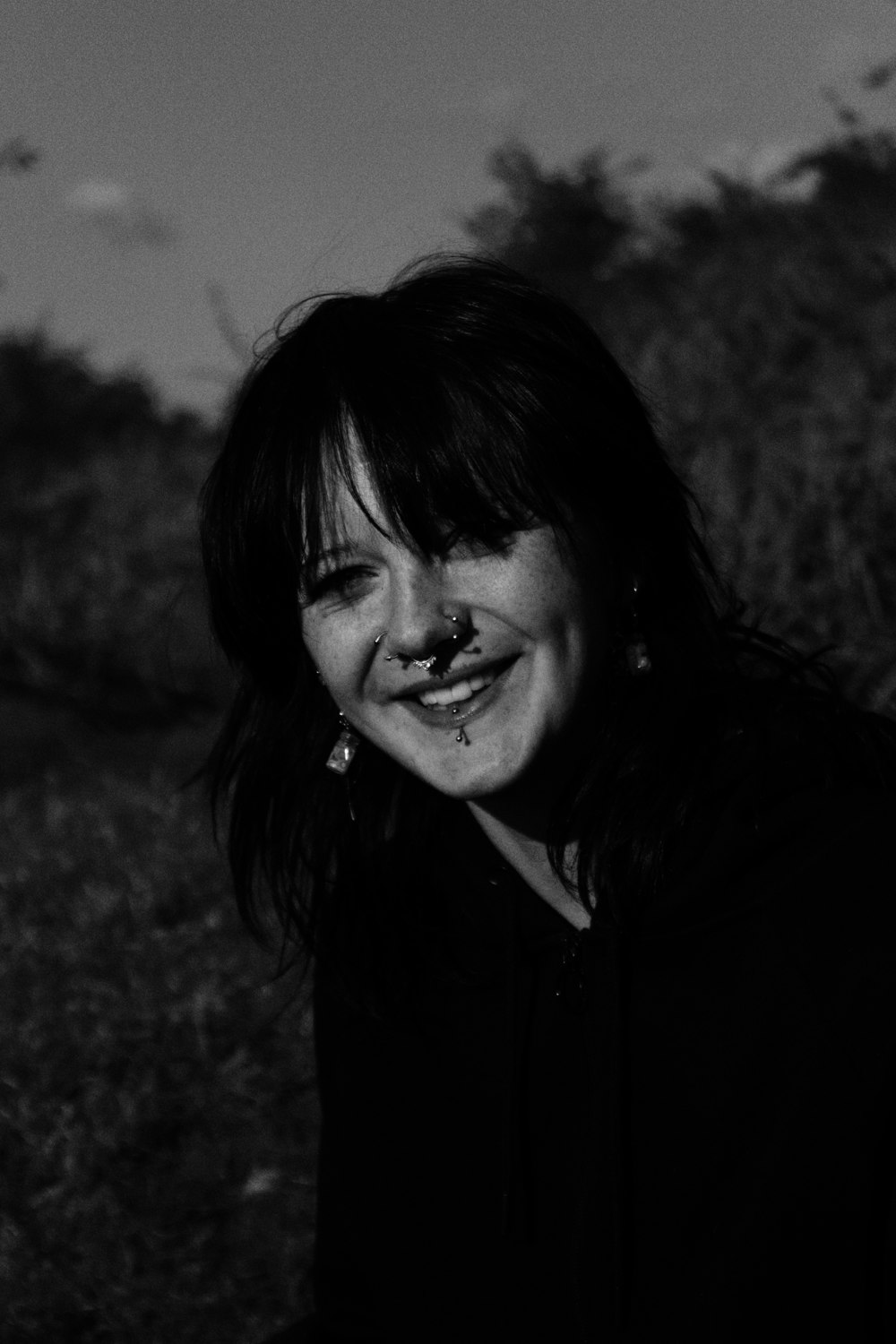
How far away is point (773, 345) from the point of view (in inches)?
294

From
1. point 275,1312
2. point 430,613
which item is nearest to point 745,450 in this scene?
point 275,1312

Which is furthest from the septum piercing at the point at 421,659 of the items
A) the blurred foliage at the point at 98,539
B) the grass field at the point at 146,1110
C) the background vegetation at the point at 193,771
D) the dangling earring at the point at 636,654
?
the blurred foliage at the point at 98,539

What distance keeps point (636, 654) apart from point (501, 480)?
322mm

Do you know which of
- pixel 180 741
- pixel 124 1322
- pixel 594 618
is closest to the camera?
pixel 594 618

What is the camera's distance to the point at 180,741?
774 cm

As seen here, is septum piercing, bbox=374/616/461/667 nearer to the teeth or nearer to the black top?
the teeth

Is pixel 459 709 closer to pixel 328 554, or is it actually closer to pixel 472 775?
pixel 472 775

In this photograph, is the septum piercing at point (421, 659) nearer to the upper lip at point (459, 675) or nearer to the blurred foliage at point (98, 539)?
the upper lip at point (459, 675)

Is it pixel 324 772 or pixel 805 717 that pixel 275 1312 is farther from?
pixel 805 717

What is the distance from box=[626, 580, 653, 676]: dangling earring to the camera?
200cm

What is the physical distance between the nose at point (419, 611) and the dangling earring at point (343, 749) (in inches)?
18.5

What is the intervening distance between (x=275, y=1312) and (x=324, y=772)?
1271mm

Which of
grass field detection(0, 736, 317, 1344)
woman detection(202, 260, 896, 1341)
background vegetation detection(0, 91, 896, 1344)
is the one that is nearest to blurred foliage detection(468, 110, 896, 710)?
background vegetation detection(0, 91, 896, 1344)

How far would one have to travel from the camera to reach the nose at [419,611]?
1847 millimetres
